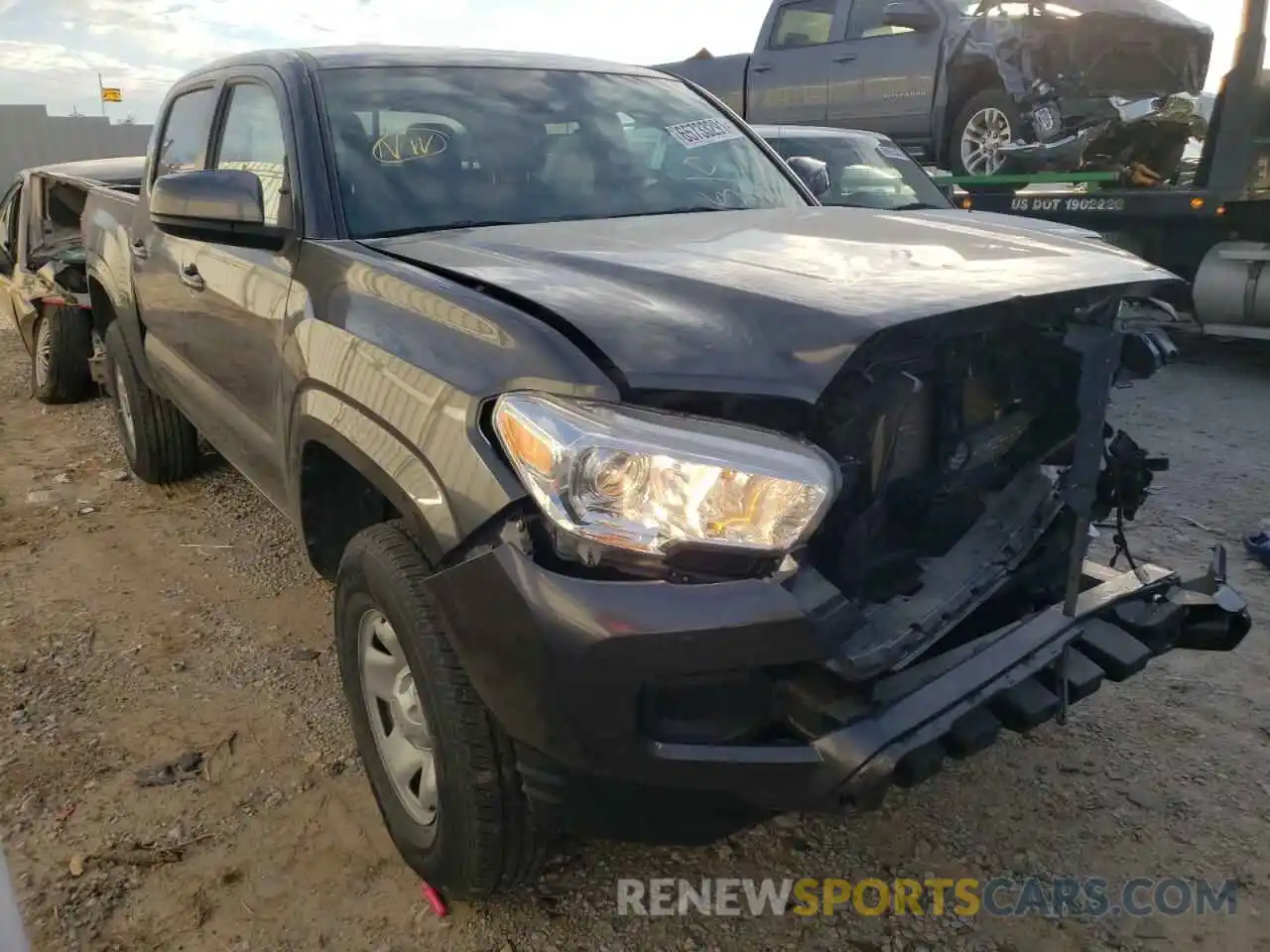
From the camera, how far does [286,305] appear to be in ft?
8.48

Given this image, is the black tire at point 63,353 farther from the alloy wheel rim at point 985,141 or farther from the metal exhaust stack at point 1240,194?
the metal exhaust stack at point 1240,194

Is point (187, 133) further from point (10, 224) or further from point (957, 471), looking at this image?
point (10, 224)

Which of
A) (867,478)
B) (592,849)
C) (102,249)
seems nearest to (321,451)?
(592,849)

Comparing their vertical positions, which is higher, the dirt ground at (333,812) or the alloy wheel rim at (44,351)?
the alloy wheel rim at (44,351)

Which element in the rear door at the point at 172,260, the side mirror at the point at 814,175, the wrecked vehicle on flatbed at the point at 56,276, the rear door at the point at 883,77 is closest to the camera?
the rear door at the point at 172,260

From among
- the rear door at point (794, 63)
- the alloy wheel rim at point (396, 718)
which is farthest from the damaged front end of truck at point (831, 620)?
the rear door at point (794, 63)

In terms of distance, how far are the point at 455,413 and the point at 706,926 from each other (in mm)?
1239

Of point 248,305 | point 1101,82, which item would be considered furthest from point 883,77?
point 248,305

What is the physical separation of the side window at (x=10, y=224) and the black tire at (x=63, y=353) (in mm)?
983

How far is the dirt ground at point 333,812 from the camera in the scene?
219 centimetres

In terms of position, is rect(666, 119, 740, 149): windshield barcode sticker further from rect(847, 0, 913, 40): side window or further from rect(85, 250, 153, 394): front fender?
rect(847, 0, 913, 40): side window

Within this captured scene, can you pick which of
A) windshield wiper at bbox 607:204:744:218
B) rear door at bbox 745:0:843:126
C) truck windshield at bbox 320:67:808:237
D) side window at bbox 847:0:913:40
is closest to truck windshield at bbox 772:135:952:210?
side window at bbox 847:0:913:40

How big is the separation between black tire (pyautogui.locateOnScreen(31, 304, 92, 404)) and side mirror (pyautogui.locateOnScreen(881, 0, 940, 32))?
6594 mm

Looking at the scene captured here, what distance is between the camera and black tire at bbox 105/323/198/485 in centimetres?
461
